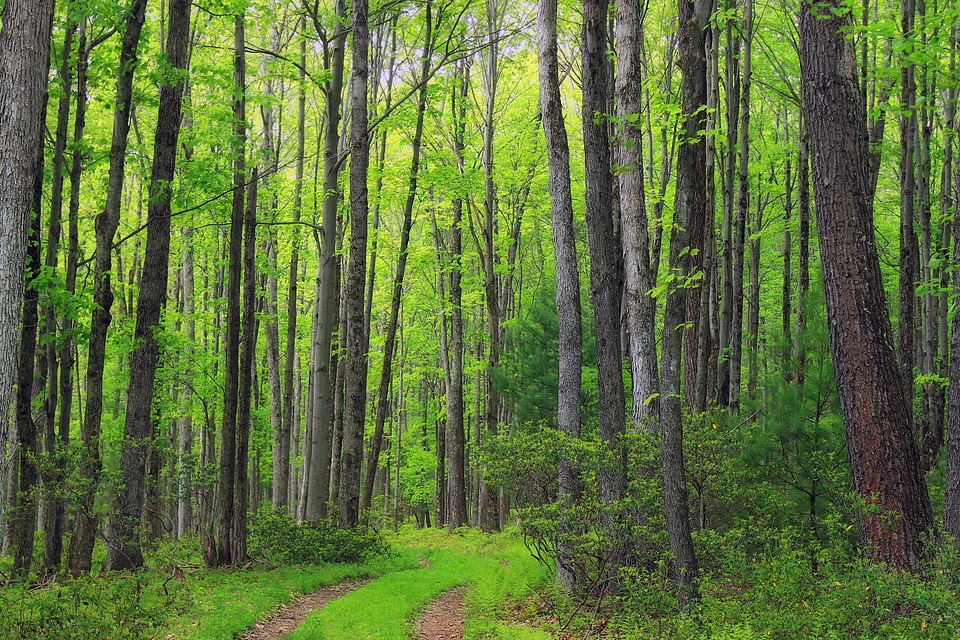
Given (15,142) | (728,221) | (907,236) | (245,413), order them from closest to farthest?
(15,142) → (907,236) → (245,413) → (728,221)

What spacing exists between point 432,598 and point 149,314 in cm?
585

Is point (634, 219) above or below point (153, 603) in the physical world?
above

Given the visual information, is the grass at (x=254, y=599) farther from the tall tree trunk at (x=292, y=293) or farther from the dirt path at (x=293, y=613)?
the tall tree trunk at (x=292, y=293)

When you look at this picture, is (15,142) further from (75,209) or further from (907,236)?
(907,236)

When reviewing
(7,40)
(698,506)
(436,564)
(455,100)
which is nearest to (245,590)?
(436,564)

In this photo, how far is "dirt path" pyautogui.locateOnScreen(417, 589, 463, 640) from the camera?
8602 millimetres

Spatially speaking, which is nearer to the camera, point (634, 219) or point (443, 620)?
point (634, 219)

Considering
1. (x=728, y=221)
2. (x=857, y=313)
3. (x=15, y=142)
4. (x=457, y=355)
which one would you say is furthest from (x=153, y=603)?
(x=457, y=355)

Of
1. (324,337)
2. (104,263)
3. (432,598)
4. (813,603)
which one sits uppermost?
(104,263)

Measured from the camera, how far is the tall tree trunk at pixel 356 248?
42.7ft

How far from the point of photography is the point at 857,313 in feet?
19.6

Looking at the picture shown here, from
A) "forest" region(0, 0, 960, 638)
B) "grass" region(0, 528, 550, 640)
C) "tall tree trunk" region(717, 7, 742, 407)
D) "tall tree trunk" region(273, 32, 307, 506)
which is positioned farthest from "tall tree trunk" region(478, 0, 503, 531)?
"tall tree trunk" region(717, 7, 742, 407)

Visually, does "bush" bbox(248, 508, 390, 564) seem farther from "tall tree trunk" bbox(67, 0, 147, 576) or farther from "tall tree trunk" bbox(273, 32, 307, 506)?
"tall tree trunk" bbox(273, 32, 307, 506)

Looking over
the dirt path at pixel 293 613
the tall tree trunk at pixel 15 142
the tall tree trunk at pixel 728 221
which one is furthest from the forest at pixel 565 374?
the dirt path at pixel 293 613
